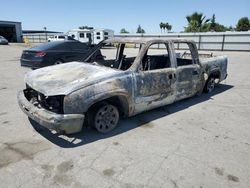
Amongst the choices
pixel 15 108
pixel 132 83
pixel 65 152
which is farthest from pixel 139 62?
pixel 15 108

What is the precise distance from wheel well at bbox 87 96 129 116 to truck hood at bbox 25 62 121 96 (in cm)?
44

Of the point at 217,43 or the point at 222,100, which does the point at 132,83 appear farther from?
the point at 217,43

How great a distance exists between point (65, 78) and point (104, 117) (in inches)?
37.9

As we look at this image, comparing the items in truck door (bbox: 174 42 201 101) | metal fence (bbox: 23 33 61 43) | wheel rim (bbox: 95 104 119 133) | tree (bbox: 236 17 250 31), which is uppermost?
tree (bbox: 236 17 250 31)

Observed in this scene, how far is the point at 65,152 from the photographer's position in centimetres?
347

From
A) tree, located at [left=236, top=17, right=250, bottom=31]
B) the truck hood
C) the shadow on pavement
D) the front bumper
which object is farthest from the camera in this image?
tree, located at [left=236, top=17, right=250, bottom=31]

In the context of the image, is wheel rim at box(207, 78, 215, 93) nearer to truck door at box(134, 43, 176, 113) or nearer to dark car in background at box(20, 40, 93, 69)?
truck door at box(134, 43, 176, 113)

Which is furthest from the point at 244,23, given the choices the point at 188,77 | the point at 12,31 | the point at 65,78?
the point at 65,78

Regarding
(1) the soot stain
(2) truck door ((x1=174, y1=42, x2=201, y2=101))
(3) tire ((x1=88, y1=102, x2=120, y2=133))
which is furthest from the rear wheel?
(1) the soot stain

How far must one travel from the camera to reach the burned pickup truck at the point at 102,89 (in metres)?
3.46

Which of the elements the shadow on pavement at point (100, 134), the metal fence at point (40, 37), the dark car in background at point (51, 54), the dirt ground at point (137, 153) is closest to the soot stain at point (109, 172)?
the dirt ground at point (137, 153)

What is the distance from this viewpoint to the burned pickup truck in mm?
→ 3459

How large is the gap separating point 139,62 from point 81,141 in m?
1.78

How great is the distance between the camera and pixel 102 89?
3.69 metres
